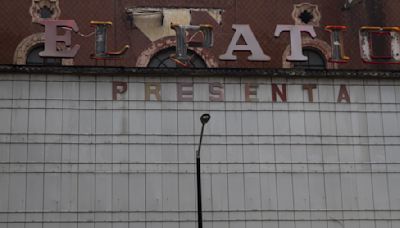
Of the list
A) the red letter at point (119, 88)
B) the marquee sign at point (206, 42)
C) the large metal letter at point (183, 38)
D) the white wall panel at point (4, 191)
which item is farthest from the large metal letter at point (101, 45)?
the white wall panel at point (4, 191)

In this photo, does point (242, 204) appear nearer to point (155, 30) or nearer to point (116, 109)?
point (116, 109)

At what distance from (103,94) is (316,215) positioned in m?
8.50

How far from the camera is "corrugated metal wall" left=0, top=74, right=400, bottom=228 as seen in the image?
1119 inches

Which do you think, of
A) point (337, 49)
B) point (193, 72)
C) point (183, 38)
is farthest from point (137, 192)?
point (337, 49)

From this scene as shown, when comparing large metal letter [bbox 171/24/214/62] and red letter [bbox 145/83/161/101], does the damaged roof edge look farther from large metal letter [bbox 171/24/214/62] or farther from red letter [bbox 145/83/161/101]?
large metal letter [bbox 171/24/214/62]

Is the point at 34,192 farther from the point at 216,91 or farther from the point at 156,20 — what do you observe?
the point at 156,20

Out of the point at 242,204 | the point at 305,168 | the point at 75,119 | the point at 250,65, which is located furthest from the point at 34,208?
the point at 250,65

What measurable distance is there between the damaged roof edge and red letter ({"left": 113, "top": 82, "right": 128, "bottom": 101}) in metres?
0.35

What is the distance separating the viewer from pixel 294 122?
30078 millimetres

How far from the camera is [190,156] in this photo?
29.2 metres

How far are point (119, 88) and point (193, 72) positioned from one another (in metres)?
2.67

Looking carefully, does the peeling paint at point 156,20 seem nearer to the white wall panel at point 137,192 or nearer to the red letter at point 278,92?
the red letter at point 278,92

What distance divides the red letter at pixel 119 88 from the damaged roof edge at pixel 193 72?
13.8 inches

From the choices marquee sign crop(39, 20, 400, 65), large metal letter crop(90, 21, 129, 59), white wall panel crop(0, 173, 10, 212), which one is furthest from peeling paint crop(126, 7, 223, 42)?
white wall panel crop(0, 173, 10, 212)
